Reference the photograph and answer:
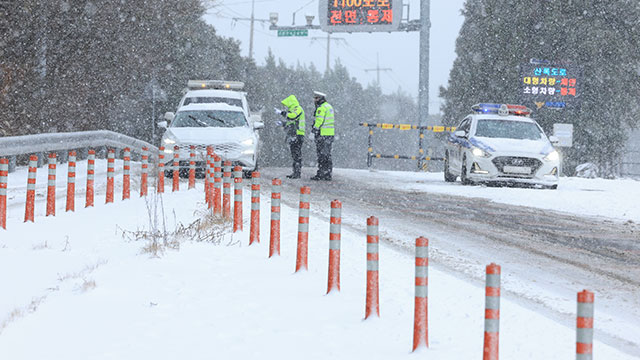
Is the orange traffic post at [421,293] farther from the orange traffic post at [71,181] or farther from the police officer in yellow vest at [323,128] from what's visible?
the police officer in yellow vest at [323,128]

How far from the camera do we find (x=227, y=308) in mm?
6918

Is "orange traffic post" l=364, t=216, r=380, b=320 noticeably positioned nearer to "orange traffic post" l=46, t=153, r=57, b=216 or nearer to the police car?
"orange traffic post" l=46, t=153, r=57, b=216

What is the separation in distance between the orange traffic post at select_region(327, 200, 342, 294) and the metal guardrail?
445 inches

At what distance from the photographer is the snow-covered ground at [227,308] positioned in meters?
5.88

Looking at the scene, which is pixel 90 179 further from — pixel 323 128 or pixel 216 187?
pixel 323 128

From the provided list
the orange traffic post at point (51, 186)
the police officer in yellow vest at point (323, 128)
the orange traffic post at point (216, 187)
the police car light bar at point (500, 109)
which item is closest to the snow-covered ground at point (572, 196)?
the police officer in yellow vest at point (323, 128)

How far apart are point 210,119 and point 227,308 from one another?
48.1ft

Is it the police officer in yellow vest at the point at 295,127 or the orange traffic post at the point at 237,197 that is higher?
the police officer in yellow vest at the point at 295,127

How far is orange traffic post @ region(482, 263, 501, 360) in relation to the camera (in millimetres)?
4699

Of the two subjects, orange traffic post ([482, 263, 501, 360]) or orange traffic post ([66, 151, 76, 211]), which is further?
orange traffic post ([66, 151, 76, 211])

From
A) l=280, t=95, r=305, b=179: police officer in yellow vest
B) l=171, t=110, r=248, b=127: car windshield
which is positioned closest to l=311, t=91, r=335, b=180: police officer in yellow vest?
l=280, t=95, r=305, b=179: police officer in yellow vest

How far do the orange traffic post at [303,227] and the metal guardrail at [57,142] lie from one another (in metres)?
10.4

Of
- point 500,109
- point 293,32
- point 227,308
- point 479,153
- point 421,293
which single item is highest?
point 293,32

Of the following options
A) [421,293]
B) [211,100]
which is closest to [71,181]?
[421,293]
